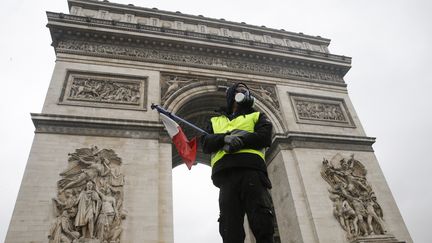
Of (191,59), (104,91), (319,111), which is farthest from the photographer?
(319,111)

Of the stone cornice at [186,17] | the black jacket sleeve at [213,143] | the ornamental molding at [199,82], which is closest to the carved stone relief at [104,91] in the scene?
the ornamental molding at [199,82]

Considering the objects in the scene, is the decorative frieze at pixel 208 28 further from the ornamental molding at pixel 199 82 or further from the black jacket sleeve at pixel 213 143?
the black jacket sleeve at pixel 213 143

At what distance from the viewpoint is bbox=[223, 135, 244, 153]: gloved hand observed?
8.95ft

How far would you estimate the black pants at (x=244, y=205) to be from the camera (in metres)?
2.51

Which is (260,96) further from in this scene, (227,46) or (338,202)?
(338,202)

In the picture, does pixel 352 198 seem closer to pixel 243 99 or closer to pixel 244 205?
pixel 243 99

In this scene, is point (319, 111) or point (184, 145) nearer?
point (184, 145)

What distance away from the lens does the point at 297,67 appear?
1493 centimetres

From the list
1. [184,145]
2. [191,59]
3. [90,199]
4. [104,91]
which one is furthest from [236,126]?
[191,59]

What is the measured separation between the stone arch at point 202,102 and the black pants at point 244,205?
29.4ft

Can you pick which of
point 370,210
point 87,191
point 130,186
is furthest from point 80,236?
point 370,210

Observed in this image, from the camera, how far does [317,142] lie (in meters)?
12.4

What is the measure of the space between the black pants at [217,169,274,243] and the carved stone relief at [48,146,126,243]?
645cm

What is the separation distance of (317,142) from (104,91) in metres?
8.31
